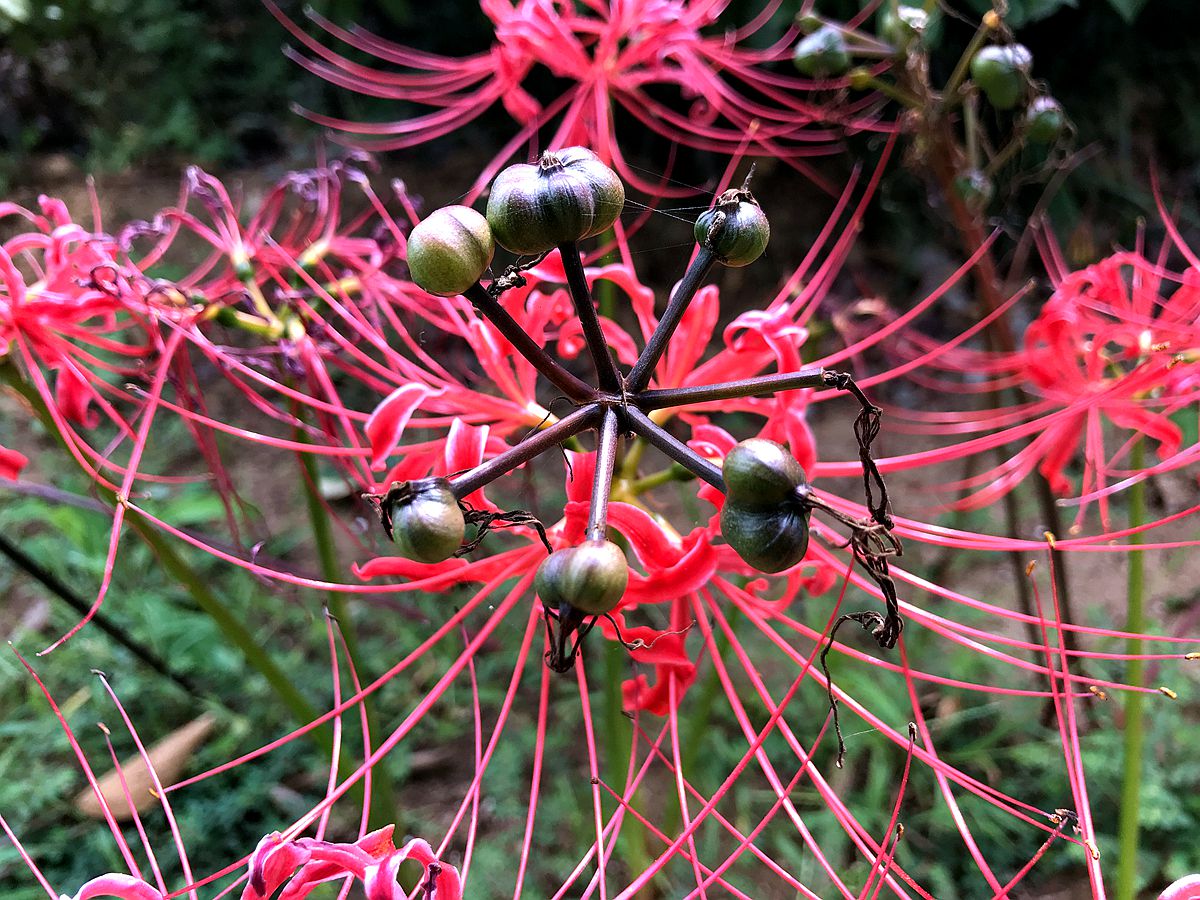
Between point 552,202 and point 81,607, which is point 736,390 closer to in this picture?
point 552,202

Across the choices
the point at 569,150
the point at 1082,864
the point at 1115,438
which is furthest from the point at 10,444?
the point at 1115,438

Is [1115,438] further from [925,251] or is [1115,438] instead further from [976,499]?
[976,499]

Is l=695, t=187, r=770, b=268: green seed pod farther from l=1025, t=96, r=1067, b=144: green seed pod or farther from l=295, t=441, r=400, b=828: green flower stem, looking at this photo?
l=1025, t=96, r=1067, b=144: green seed pod

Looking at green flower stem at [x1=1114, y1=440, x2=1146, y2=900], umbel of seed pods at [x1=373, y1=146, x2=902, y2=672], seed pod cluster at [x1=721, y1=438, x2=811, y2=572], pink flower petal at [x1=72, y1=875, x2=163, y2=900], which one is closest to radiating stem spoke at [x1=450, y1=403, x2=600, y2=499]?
umbel of seed pods at [x1=373, y1=146, x2=902, y2=672]

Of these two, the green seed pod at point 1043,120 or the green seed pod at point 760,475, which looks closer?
the green seed pod at point 760,475

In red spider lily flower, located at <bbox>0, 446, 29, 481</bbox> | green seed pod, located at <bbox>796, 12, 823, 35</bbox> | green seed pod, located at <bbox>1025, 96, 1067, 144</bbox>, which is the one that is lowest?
red spider lily flower, located at <bbox>0, 446, 29, 481</bbox>

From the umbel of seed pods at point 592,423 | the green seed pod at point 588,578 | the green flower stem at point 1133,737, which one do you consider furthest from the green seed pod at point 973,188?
the green seed pod at point 588,578

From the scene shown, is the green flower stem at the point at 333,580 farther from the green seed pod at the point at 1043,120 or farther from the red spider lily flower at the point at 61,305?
the green seed pod at the point at 1043,120
